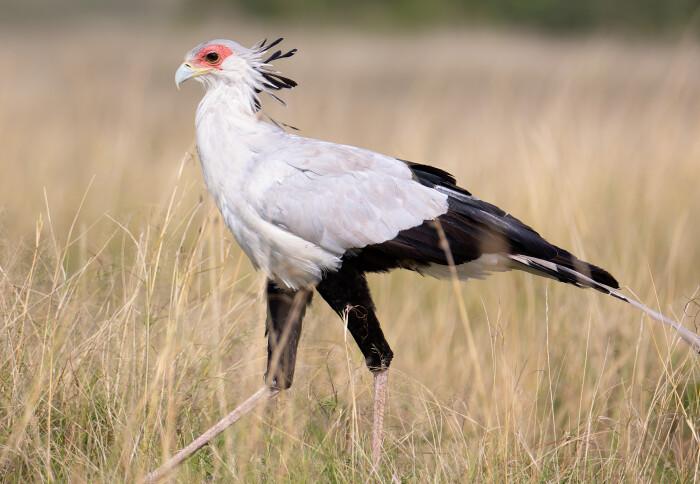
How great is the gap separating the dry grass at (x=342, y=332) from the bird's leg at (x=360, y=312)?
0.29 ft

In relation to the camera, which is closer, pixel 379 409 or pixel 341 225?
pixel 341 225

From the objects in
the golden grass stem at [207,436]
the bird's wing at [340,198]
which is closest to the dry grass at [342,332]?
the golden grass stem at [207,436]

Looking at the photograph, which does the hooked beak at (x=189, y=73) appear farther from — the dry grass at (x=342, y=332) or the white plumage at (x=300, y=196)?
the dry grass at (x=342, y=332)

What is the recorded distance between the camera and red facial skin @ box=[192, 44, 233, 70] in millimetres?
3410

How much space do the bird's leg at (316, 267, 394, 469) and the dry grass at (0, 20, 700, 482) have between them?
0.29 ft

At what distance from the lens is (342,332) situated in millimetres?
4031

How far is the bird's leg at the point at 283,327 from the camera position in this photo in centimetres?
331

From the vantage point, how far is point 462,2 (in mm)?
18641

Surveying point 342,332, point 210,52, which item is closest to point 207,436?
point 342,332

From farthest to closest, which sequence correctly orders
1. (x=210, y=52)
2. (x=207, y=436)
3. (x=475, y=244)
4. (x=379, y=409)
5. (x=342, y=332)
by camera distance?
(x=342, y=332)
(x=210, y=52)
(x=379, y=409)
(x=475, y=244)
(x=207, y=436)

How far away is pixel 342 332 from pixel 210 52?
46.6 inches

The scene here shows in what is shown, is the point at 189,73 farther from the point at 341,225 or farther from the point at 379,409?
the point at 379,409

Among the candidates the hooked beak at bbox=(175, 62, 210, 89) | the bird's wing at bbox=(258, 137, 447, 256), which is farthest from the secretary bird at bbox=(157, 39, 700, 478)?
the hooked beak at bbox=(175, 62, 210, 89)

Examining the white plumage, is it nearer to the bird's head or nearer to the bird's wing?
the bird's wing
